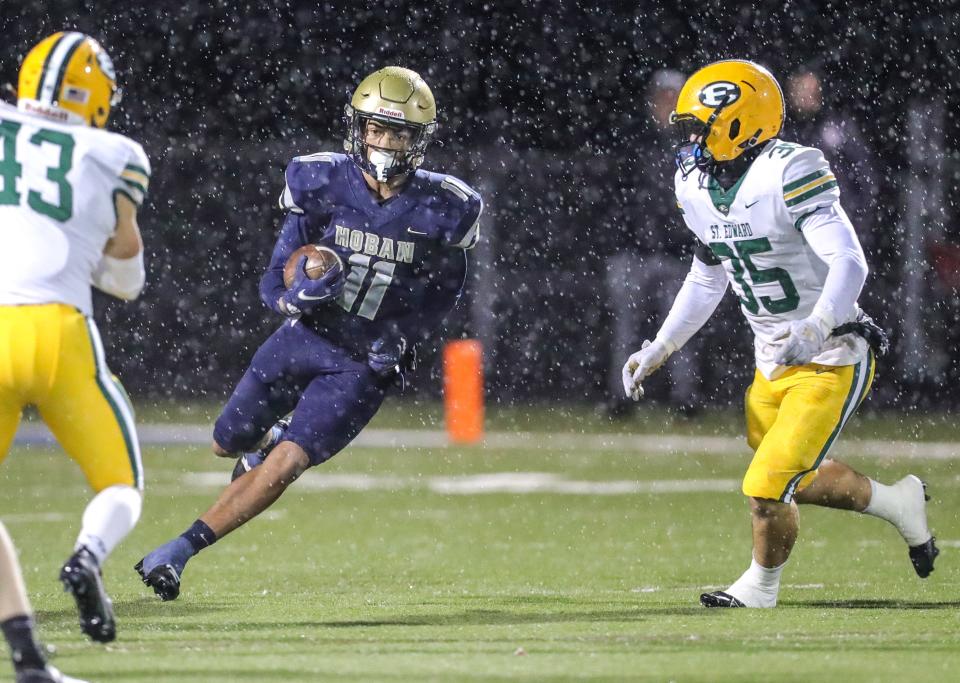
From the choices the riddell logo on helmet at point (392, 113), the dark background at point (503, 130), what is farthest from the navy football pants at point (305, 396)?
the dark background at point (503, 130)

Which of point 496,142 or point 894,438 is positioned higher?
point 496,142

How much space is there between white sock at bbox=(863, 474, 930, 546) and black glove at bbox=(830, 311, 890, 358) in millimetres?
471

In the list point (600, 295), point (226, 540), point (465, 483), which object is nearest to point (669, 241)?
point (600, 295)

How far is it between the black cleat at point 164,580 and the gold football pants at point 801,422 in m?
1.74

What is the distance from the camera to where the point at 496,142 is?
16578 millimetres

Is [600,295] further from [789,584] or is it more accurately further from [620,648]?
[620,648]

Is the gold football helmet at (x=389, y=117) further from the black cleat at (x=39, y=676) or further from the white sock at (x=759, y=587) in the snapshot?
the black cleat at (x=39, y=676)

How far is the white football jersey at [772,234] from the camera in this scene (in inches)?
210

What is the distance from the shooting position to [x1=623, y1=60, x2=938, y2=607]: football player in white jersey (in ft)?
17.4

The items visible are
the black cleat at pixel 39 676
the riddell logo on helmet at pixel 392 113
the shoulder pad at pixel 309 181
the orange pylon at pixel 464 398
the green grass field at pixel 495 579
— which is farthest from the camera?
the orange pylon at pixel 464 398

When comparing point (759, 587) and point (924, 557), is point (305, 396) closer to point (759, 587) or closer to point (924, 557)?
point (759, 587)

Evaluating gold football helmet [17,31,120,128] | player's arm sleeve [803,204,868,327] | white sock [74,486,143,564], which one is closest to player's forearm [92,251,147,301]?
gold football helmet [17,31,120,128]

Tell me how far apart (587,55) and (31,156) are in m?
12.9

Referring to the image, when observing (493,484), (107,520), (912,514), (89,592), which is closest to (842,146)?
(493,484)
